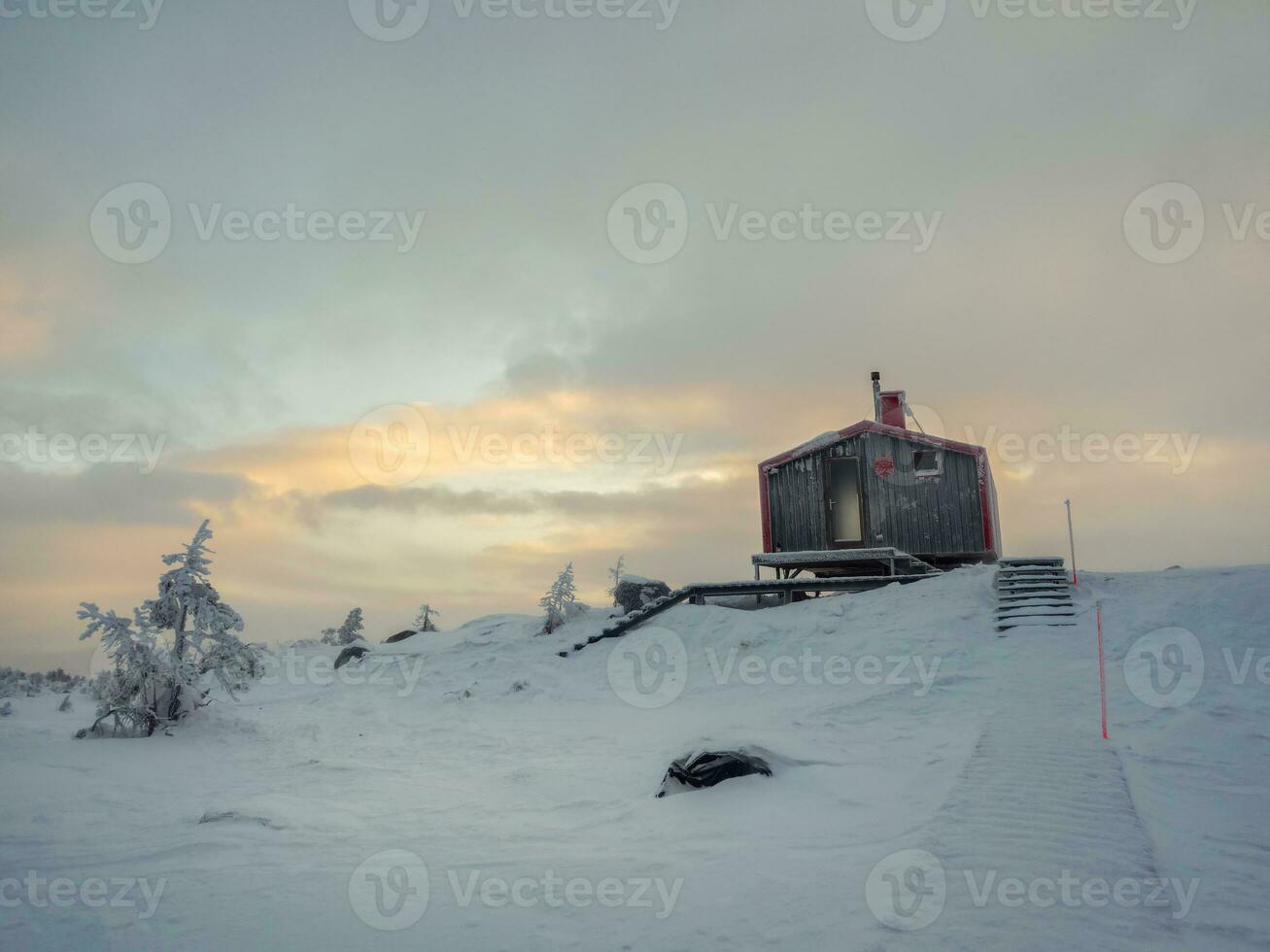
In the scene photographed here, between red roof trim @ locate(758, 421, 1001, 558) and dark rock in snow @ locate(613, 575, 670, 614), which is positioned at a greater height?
red roof trim @ locate(758, 421, 1001, 558)

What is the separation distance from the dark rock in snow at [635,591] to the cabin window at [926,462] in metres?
8.31

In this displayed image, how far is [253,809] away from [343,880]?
2236mm

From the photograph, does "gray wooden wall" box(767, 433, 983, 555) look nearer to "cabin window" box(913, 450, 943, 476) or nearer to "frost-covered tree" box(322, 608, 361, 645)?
"cabin window" box(913, 450, 943, 476)

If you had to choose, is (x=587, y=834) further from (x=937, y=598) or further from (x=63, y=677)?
(x=63, y=677)

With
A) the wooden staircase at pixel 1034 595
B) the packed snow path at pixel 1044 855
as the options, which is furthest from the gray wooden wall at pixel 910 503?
the packed snow path at pixel 1044 855

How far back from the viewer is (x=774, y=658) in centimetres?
1580

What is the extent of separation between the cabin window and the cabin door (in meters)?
1.70

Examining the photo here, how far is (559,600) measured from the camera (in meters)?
22.3

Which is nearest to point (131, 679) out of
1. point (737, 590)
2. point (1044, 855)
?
point (1044, 855)

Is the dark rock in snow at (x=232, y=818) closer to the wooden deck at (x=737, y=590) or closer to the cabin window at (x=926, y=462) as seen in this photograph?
the wooden deck at (x=737, y=590)

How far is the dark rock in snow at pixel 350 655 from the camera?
2284 cm

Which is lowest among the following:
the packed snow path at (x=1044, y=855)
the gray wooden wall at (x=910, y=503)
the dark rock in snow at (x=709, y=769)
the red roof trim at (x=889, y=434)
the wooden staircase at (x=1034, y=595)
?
the packed snow path at (x=1044, y=855)

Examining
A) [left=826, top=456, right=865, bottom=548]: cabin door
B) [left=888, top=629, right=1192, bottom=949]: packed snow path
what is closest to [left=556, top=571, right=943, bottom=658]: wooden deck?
[left=826, top=456, right=865, bottom=548]: cabin door

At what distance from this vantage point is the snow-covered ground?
→ 5.00 metres
